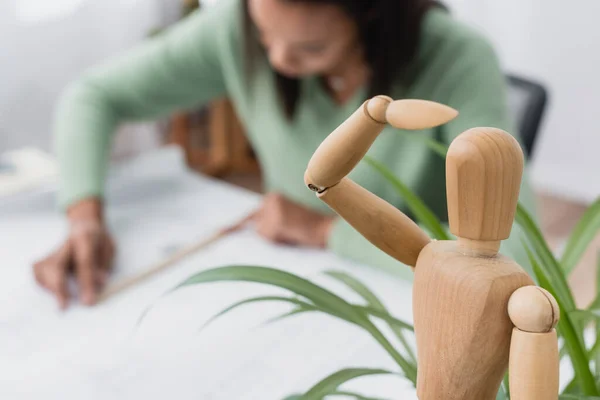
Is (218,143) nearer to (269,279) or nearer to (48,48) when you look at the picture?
(48,48)

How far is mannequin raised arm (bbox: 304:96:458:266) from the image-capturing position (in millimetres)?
224

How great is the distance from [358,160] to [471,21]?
2150 mm

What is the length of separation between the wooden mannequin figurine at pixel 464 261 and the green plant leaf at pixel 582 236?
164mm

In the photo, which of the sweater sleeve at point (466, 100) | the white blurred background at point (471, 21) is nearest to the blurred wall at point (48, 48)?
the white blurred background at point (471, 21)

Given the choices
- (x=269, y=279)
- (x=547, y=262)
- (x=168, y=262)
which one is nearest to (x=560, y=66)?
(x=168, y=262)

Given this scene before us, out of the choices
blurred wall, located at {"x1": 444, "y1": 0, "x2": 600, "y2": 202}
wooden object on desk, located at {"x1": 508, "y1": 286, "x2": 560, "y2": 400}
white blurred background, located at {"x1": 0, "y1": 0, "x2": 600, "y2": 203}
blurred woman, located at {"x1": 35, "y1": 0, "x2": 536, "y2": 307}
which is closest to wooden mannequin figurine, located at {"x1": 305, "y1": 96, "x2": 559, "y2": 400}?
wooden object on desk, located at {"x1": 508, "y1": 286, "x2": 560, "y2": 400}

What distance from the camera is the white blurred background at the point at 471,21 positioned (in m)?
1.31

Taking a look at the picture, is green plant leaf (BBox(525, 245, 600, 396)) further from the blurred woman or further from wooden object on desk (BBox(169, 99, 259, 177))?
wooden object on desk (BBox(169, 99, 259, 177))

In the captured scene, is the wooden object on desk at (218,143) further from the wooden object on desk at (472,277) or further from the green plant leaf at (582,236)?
the wooden object on desk at (472,277)

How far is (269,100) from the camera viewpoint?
3.06 ft

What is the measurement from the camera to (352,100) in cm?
84

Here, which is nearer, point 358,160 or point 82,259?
point 358,160

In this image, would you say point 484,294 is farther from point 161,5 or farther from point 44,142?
point 161,5

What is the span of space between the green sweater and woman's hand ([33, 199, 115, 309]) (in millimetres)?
49
